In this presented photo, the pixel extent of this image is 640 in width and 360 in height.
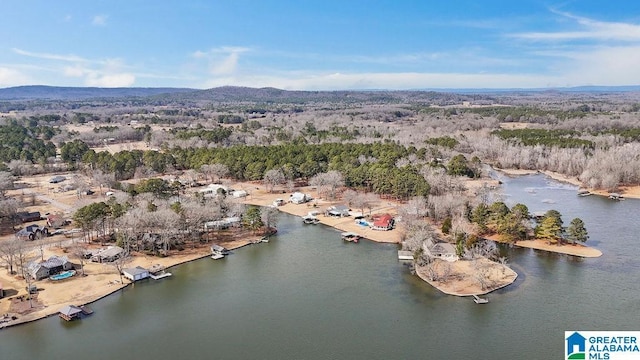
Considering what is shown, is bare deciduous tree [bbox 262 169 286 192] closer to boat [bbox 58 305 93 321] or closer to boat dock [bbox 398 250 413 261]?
boat dock [bbox 398 250 413 261]

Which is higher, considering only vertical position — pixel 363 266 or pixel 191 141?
pixel 191 141

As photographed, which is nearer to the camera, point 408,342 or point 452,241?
point 408,342

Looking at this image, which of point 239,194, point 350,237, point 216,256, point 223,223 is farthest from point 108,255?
point 239,194

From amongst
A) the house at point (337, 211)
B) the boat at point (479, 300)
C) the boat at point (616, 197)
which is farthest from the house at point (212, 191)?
the boat at point (616, 197)

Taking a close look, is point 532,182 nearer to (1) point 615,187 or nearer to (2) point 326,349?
(1) point 615,187

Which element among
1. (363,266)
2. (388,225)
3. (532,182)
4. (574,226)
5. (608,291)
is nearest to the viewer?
(608,291)

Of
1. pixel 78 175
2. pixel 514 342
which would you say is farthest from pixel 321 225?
pixel 78 175

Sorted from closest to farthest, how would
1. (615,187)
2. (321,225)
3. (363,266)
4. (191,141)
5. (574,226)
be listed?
(363,266)
(574,226)
(321,225)
(615,187)
(191,141)

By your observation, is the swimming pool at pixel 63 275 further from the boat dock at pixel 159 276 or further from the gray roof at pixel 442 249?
the gray roof at pixel 442 249
